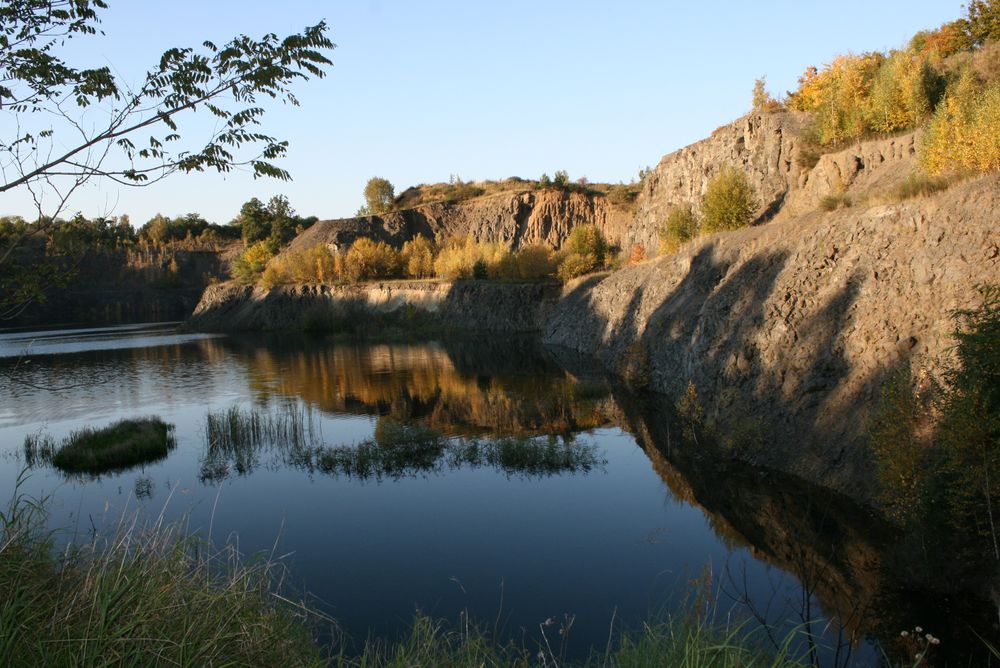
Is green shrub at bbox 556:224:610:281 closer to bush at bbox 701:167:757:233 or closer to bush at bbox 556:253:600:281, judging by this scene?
bush at bbox 556:253:600:281

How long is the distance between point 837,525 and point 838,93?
80.8 feet

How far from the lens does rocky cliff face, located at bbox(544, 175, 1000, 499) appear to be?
43.0 ft

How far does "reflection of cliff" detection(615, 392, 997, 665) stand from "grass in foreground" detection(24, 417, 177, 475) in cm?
1380

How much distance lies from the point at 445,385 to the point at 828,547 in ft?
69.3

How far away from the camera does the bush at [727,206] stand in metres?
32.8

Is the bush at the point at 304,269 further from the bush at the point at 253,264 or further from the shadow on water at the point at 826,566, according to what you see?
the shadow on water at the point at 826,566

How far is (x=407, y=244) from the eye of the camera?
246 ft

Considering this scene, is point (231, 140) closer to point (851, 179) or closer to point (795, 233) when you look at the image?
point (795, 233)

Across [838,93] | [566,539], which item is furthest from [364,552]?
[838,93]

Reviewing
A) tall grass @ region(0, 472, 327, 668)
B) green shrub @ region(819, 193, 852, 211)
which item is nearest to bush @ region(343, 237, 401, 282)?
green shrub @ region(819, 193, 852, 211)

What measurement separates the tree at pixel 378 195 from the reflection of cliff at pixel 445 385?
50150 mm

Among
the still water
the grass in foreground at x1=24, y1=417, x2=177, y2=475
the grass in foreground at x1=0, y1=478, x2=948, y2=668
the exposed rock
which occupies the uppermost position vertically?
the exposed rock

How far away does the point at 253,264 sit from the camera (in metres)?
82.4

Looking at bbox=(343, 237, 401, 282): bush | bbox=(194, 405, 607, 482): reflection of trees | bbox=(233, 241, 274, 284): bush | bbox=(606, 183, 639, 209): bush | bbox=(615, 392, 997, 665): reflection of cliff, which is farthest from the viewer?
bbox=(233, 241, 274, 284): bush
